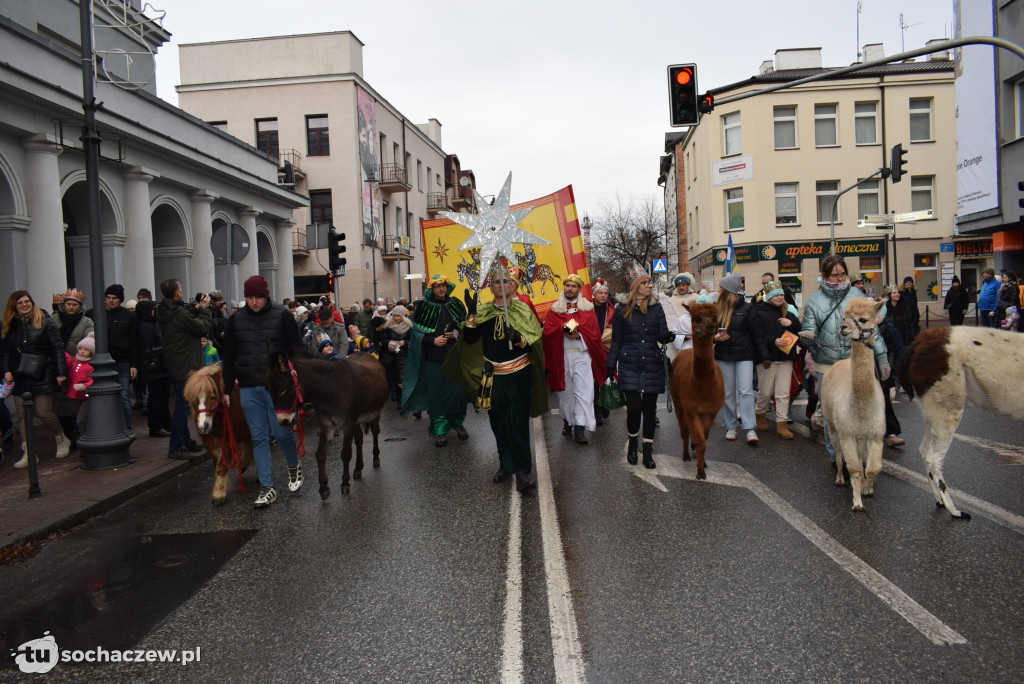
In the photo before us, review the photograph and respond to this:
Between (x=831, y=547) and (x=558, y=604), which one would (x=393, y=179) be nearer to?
(x=831, y=547)

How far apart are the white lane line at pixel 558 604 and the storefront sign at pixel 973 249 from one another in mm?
33357

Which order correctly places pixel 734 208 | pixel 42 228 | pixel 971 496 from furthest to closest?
1. pixel 734 208
2. pixel 42 228
3. pixel 971 496

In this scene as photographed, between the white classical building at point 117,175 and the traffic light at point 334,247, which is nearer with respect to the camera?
the white classical building at point 117,175

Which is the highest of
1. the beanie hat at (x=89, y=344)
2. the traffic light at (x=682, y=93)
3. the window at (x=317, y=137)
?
the window at (x=317, y=137)

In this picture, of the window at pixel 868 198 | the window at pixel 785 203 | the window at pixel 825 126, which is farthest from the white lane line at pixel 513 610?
the window at pixel 868 198

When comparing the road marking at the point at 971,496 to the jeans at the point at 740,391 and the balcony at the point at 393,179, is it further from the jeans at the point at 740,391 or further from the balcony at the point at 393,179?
the balcony at the point at 393,179

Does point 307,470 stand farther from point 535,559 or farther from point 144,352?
point 535,559

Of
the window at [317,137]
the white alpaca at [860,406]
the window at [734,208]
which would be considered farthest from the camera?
the window at [317,137]

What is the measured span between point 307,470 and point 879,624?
6.30 meters

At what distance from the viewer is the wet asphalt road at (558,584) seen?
12.1 ft

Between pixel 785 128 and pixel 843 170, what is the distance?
3403 millimetres

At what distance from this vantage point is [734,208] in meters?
37.1

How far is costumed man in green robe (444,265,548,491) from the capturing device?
23.8 feet

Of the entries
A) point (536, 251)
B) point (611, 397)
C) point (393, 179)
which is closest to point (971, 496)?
point (611, 397)
